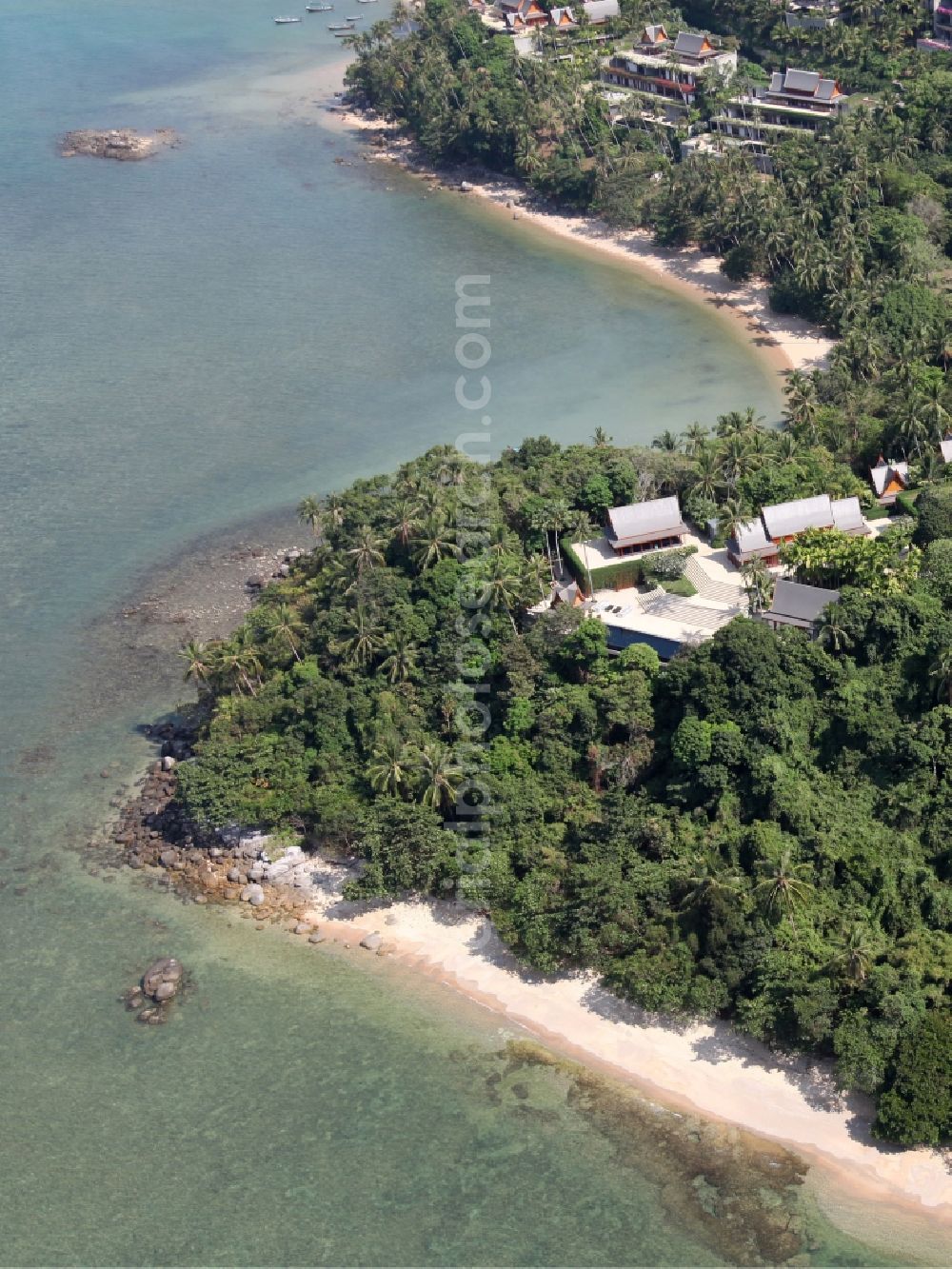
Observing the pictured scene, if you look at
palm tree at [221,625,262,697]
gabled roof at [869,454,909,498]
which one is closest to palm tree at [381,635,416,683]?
palm tree at [221,625,262,697]

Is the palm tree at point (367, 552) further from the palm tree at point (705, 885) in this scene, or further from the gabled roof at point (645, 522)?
the palm tree at point (705, 885)

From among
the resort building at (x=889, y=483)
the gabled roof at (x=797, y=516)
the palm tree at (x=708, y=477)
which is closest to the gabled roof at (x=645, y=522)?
the palm tree at (x=708, y=477)

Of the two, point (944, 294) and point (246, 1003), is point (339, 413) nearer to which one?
point (944, 294)

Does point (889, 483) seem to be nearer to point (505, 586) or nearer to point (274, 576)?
point (505, 586)

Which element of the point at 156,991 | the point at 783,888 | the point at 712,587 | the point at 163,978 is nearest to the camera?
the point at 783,888

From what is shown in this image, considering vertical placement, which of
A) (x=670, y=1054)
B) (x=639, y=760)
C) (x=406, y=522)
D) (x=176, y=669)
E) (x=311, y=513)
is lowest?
(x=176, y=669)

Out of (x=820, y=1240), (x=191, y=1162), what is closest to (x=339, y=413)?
(x=191, y=1162)

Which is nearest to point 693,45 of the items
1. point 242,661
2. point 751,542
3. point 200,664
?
point 751,542

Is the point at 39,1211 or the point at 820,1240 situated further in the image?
the point at 39,1211
